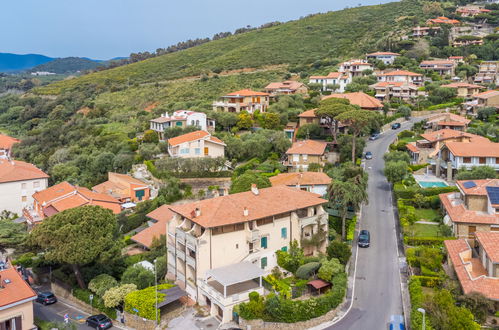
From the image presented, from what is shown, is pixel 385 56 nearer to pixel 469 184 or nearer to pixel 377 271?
pixel 469 184

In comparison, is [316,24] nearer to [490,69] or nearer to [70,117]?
[490,69]

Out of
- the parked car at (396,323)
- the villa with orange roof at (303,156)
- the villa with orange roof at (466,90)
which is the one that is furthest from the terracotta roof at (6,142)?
the villa with orange roof at (466,90)

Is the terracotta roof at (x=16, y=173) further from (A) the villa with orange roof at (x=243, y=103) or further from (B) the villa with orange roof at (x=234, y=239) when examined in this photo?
(B) the villa with orange roof at (x=234, y=239)

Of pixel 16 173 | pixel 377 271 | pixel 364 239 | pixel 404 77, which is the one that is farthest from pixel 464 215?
pixel 404 77

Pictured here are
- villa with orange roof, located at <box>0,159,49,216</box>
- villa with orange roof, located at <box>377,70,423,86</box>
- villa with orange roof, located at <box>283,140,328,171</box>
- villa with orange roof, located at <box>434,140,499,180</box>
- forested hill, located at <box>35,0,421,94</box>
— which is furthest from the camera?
forested hill, located at <box>35,0,421,94</box>

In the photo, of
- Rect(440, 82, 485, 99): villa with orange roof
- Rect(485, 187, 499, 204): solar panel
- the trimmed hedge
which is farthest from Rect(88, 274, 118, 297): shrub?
Rect(440, 82, 485, 99): villa with orange roof

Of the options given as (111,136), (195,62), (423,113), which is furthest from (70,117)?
(423,113)

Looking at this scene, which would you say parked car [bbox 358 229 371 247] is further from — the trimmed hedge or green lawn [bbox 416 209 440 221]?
green lawn [bbox 416 209 440 221]
